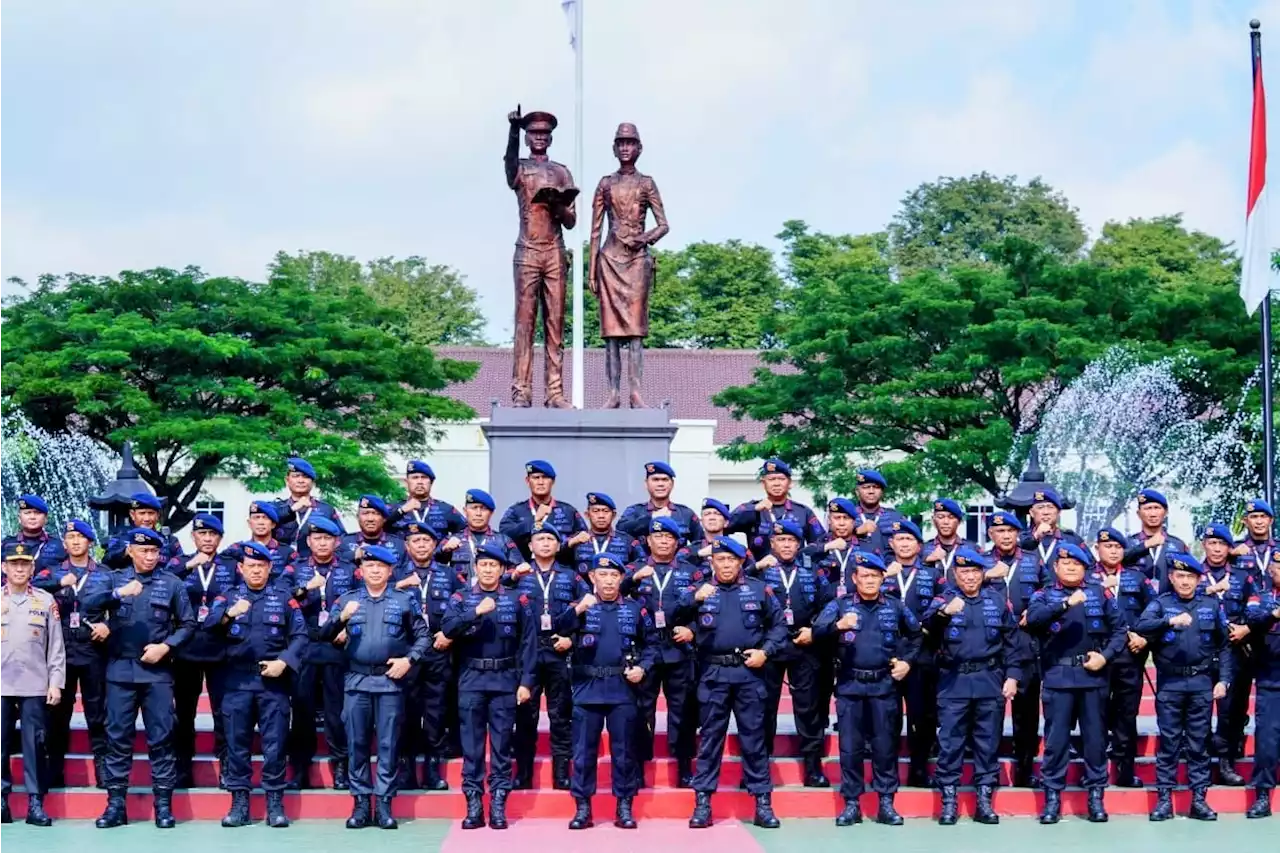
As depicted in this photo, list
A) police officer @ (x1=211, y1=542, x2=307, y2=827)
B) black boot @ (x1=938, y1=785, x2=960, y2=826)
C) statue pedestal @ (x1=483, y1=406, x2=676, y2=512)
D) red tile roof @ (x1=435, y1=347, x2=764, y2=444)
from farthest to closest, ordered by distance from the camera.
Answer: red tile roof @ (x1=435, y1=347, x2=764, y2=444), statue pedestal @ (x1=483, y1=406, x2=676, y2=512), black boot @ (x1=938, y1=785, x2=960, y2=826), police officer @ (x1=211, y1=542, x2=307, y2=827)

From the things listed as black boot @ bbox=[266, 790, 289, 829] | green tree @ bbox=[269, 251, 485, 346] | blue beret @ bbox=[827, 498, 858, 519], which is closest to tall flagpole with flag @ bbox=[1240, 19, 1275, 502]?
blue beret @ bbox=[827, 498, 858, 519]

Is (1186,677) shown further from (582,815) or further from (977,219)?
(977,219)

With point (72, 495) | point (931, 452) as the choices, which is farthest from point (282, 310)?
point (931, 452)

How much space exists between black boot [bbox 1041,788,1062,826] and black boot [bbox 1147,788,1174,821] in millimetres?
607

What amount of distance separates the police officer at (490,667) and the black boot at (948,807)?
2583 millimetres

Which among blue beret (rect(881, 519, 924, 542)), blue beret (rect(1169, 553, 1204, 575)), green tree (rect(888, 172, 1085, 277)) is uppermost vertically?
green tree (rect(888, 172, 1085, 277))

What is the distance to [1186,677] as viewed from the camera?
1025 centimetres

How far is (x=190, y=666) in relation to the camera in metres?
10.2

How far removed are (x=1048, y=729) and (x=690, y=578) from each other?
93.2 inches

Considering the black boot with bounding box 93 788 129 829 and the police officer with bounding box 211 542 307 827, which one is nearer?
the black boot with bounding box 93 788 129 829

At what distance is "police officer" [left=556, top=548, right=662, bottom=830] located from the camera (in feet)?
32.0

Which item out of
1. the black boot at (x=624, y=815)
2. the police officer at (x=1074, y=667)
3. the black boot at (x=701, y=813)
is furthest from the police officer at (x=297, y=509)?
the police officer at (x=1074, y=667)

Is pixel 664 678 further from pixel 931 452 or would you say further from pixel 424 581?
pixel 931 452

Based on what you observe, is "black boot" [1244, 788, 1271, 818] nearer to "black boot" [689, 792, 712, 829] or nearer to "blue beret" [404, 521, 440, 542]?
"black boot" [689, 792, 712, 829]
